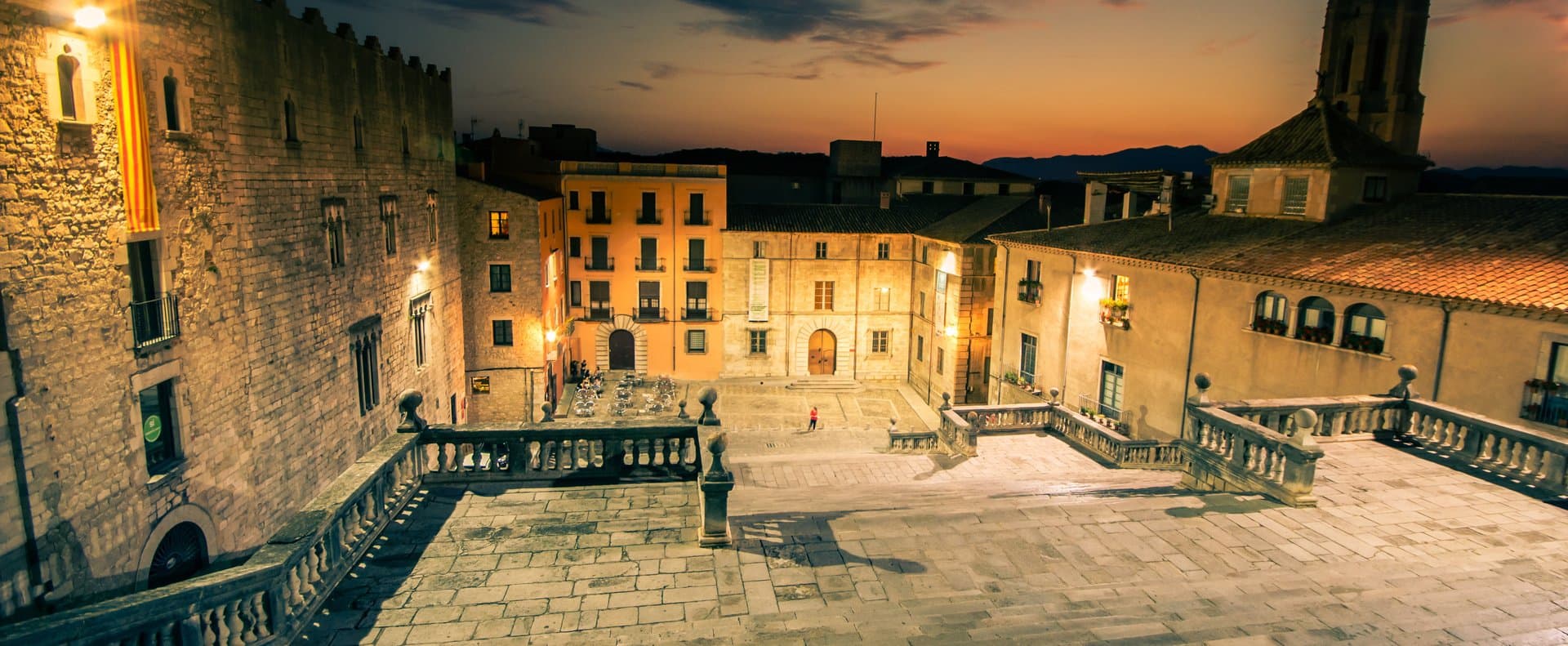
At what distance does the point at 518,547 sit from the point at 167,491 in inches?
302

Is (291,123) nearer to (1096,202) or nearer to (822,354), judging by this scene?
(1096,202)

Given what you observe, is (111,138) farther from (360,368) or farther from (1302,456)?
(1302,456)

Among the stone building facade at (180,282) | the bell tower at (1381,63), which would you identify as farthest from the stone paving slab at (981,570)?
the bell tower at (1381,63)

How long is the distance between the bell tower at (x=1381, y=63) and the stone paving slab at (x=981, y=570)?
3789 cm

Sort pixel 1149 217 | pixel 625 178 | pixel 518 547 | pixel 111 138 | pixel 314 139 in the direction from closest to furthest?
1. pixel 518 547
2. pixel 111 138
3. pixel 314 139
4. pixel 1149 217
5. pixel 625 178

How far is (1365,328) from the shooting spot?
61.0 feet

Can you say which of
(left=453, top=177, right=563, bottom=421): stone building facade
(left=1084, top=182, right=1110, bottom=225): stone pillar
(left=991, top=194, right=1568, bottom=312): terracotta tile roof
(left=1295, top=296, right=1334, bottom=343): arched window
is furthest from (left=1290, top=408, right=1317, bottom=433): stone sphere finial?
(left=453, top=177, right=563, bottom=421): stone building facade

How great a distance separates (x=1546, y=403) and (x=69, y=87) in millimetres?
24817

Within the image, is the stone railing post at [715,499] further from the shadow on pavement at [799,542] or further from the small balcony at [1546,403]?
the small balcony at [1546,403]

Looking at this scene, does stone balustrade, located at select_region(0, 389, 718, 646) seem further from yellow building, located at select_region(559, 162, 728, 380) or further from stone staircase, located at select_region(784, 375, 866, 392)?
yellow building, located at select_region(559, 162, 728, 380)

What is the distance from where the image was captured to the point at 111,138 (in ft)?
38.5

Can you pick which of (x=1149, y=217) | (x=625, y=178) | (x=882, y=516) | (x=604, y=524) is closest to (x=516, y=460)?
(x=604, y=524)

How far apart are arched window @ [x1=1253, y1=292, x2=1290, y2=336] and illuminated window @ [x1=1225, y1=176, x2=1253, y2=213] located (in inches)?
248

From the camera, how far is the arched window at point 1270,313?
20172 mm
